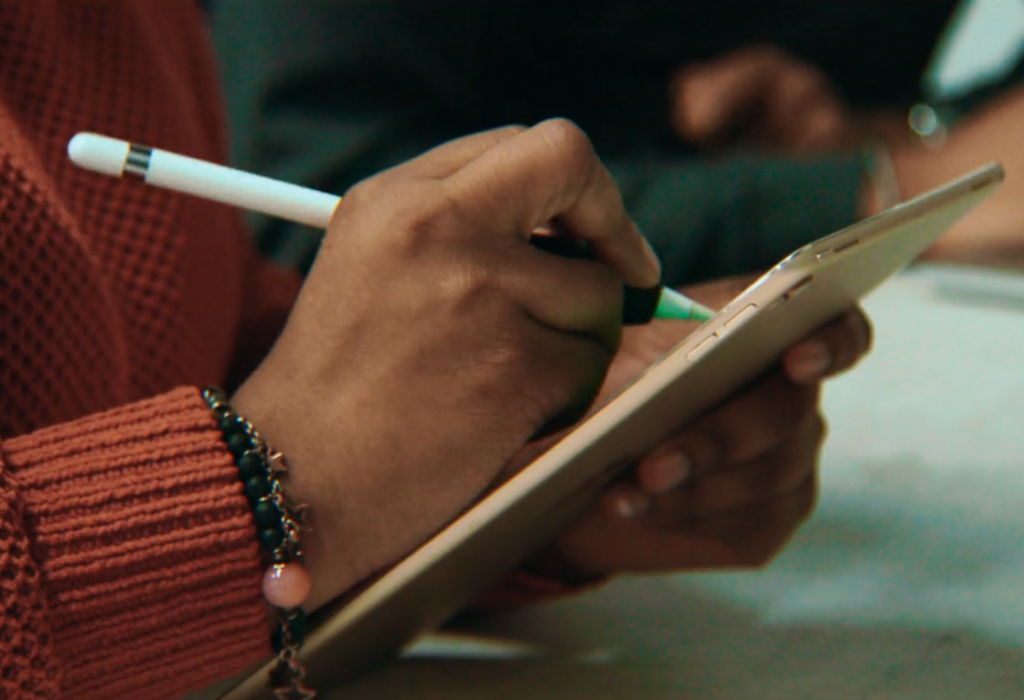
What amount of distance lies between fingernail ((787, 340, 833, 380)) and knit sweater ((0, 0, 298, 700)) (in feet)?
0.72

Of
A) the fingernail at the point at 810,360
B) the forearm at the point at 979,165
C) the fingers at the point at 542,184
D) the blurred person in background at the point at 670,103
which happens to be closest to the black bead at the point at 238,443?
the fingers at the point at 542,184

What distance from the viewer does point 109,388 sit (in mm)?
384

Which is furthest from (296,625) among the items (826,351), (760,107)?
(760,107)

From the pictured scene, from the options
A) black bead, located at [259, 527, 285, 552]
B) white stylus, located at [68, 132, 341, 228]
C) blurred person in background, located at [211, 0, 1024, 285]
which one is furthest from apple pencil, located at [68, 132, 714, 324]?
blurred person in background, located at [211, 0, 1024, 285]

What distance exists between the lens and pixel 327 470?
33cm

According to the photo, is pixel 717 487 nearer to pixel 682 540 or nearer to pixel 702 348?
pixel 682 540

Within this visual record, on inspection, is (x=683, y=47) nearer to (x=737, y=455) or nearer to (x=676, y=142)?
(x=676, y=142)

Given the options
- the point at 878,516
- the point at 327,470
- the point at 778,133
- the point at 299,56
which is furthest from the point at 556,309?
the point at 778,133

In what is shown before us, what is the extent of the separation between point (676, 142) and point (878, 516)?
706mm

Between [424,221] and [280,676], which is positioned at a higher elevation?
[424,221]

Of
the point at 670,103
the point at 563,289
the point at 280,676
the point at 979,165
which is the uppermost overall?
the point at 670,103

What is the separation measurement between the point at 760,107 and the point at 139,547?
87cm

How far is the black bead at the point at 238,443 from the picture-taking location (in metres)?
0.32

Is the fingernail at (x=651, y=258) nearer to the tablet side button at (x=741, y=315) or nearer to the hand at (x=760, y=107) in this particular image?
the tablet side button at (x=741, y=315)
